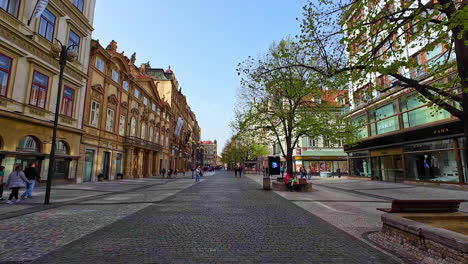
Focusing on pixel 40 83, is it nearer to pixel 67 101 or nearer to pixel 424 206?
pixel 67 101

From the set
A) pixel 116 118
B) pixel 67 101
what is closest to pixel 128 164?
pixel 116 118

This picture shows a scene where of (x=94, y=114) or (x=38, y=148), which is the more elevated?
(x=94, y=114)

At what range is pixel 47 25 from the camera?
55.3ft

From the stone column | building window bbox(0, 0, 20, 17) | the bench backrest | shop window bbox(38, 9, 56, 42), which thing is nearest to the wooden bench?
the bench backrest

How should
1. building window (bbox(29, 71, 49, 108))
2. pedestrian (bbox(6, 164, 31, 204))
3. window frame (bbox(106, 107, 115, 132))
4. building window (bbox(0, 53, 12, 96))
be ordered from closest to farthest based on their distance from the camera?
pedestrian (bbox(6, 164, 31, 204)) < building window (bbox(0, 53, 12, 96)) < building window (bbox(29, 71, 49, 108)) < window frame (bbox(106, 107, 115, 132))

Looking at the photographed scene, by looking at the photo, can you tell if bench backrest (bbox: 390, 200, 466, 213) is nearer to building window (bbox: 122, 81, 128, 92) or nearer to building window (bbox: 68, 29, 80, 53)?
→ building window (bbox: 68, 29, 80, 53)

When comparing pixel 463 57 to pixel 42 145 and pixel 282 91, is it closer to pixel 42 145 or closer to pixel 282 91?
pixel 282 91

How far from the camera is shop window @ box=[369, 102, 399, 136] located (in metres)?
23.2

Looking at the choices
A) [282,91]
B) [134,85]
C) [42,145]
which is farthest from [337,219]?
[134,85]

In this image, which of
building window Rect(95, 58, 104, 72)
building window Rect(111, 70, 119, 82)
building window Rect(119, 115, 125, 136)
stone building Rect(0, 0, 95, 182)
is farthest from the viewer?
building window Rect(119, 115, 125, 136)

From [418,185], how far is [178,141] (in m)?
47.0

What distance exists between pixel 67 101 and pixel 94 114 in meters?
4.22

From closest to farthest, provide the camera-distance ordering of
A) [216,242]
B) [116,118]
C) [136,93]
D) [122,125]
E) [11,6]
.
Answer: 1. [216,242]
2. [11,6]
3. [116,118]
4. [122,125]
5. [136,93]

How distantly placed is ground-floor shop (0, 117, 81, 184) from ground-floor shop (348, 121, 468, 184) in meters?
27.2
